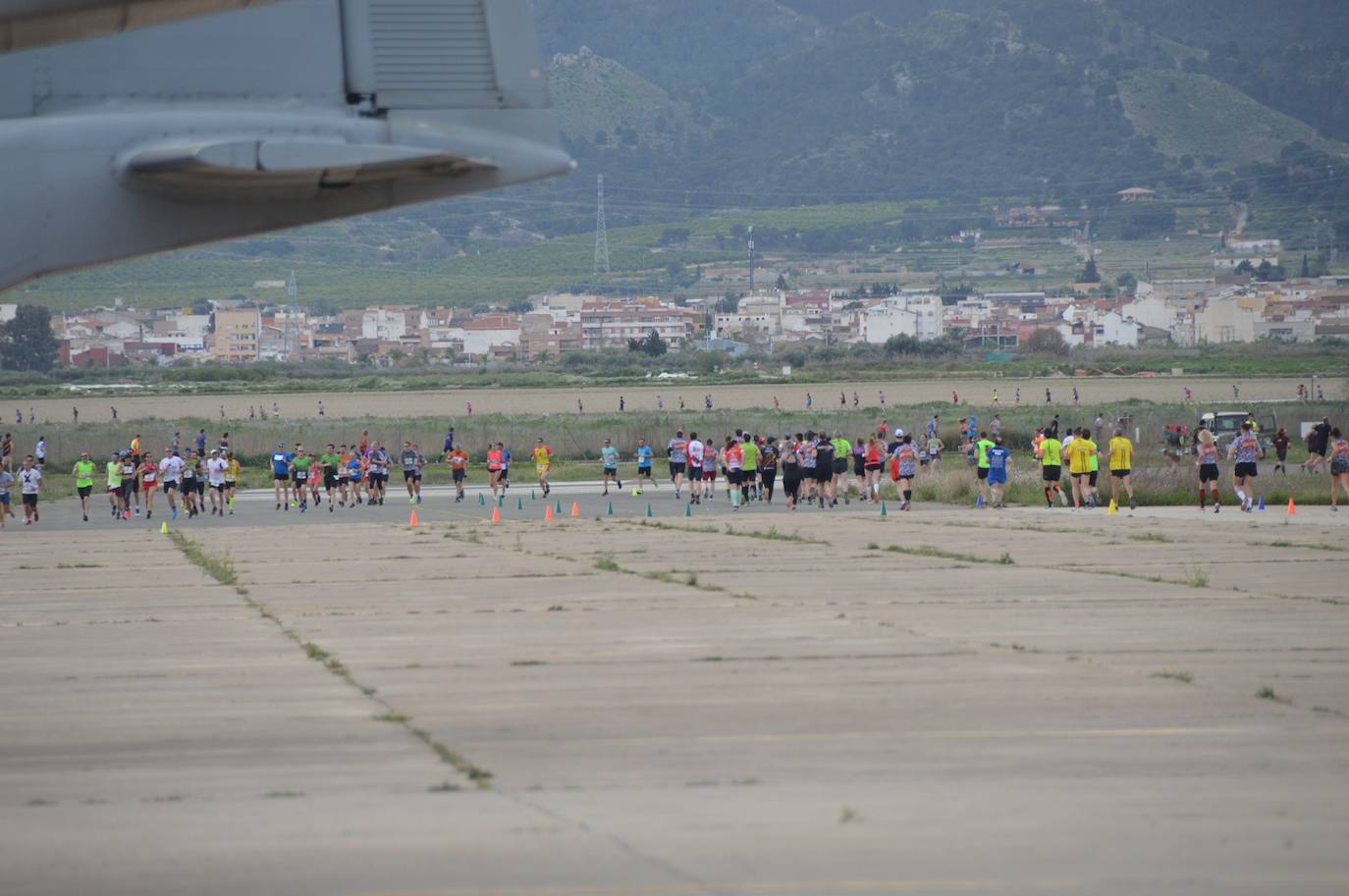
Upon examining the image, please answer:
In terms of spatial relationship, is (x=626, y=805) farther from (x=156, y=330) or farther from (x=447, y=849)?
(x=156, y=330)

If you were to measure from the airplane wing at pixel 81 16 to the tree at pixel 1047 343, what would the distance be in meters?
145

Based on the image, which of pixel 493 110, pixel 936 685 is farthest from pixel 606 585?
pixel 493 110

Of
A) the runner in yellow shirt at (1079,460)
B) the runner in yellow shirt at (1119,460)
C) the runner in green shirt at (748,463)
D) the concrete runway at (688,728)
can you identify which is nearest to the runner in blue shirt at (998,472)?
A: the runner in yellow shirt at (1079,460)

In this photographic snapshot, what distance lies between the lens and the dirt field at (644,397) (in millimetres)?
87750

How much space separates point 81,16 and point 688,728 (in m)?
5.86

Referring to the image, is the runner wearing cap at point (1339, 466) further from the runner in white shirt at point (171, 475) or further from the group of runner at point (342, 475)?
the runner in white shirt at point (171, 475)

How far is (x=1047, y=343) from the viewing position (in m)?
161

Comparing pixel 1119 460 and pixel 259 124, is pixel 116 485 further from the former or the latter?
pixel 259 124

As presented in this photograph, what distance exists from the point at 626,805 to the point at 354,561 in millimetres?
15264

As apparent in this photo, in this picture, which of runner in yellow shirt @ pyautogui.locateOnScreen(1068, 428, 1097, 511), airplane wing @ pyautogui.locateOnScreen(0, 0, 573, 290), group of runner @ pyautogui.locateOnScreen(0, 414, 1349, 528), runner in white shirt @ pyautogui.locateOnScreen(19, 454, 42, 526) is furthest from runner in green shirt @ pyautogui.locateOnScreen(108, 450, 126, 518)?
airplane wing @ pyautogui.locateOnScreen(0, 0, 573, 290)

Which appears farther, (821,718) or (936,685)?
(936,685)

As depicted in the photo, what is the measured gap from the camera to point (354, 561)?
23.6 m

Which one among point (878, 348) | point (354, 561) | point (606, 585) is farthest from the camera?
point (878, 348)

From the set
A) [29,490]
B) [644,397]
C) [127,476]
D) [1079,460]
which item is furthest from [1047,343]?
[29,490]
